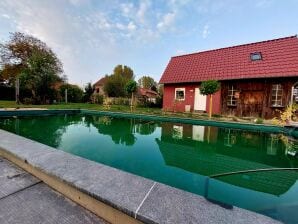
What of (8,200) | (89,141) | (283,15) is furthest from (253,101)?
(8,200)

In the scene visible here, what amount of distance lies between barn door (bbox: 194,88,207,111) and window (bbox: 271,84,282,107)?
3778 mm

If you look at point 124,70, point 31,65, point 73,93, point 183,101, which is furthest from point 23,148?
point 124,70

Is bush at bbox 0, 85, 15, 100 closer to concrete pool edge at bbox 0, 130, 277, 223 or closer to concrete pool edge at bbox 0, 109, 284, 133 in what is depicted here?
concrete pool edge at bbox 0, 109, 284, 133

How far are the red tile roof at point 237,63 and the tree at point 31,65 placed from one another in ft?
32.0

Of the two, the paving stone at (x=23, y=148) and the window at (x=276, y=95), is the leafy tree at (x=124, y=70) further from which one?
the paving stone at (x=23, y=148)

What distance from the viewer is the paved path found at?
4.49ft

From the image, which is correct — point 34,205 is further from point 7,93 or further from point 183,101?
point 7,93

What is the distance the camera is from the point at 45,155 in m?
2.16

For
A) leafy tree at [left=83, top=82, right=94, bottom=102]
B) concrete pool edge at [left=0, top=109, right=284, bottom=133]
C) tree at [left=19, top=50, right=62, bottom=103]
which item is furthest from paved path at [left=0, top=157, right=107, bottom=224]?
leafy tree at [left=83, top=82, right=94, bottom=102]

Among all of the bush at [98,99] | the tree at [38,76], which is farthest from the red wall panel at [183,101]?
the tree at [38,76]

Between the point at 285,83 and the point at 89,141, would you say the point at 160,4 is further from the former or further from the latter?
the point at 89,141

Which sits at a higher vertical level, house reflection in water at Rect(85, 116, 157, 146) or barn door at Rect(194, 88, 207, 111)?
barn door at Rect(194, 88, 207, 111)

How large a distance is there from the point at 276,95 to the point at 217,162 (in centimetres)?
853

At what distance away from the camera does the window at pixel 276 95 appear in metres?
9.85
